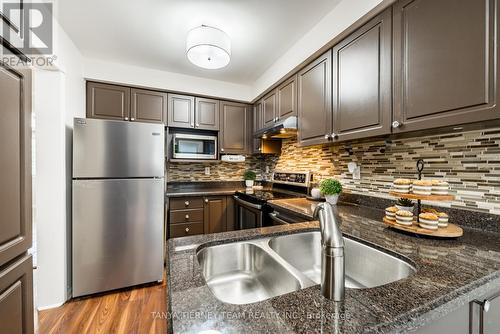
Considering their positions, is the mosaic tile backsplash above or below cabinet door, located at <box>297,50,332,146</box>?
below

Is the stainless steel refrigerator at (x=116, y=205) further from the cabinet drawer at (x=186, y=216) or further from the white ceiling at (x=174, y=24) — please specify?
the white ceiling at (x=174, y=24)

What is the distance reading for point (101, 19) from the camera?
6.07ft

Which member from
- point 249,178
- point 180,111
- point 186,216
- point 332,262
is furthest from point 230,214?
point 332,262

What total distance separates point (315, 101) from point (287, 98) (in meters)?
0.51

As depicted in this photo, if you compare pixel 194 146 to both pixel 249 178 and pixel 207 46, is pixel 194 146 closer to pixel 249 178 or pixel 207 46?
pixel 249 178

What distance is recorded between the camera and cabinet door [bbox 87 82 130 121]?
2449mm

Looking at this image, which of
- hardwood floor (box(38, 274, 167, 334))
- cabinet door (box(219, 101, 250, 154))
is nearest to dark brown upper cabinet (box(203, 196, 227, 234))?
cabinet door (box(219, 101, 250, 154))

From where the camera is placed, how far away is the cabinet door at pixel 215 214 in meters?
2.74

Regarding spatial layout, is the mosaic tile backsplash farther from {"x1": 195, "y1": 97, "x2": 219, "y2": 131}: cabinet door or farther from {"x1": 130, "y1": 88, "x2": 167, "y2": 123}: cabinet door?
{"x1": 130, "y1": 88, "x2": 167, "y2": 123}: cabinet door

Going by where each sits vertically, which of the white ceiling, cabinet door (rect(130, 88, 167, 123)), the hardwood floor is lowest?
the hardwood floor

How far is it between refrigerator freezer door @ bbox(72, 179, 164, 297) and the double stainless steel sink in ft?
5.02

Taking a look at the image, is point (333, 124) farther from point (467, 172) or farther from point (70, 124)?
point (70, 124)

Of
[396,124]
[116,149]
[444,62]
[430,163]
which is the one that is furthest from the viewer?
[116,149]

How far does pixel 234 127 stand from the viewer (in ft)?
10.5
